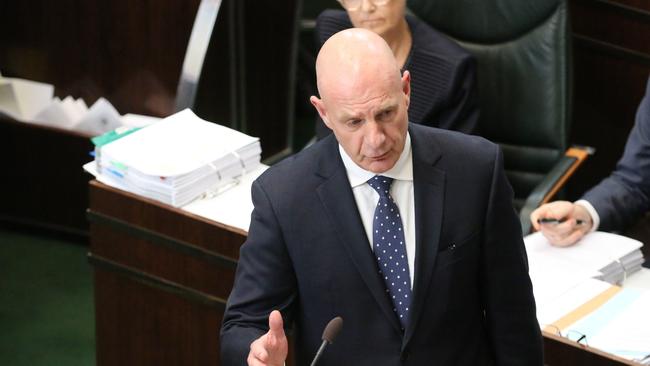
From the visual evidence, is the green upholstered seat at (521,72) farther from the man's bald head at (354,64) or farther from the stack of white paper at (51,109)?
the man's bald head at (354,64)

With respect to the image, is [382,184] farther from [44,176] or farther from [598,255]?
[44,176]

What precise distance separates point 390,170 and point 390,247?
14 cm

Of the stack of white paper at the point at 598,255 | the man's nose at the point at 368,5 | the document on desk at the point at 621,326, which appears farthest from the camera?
the man's nose at the point at 368,5

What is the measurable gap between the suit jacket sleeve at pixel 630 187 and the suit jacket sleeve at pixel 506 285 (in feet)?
3.28

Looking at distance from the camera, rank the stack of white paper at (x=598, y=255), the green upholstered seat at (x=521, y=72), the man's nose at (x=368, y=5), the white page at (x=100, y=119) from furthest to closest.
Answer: the white page at (x=100, y=119) < the green upholstered seat at (x=521, y=72) < the man's nose at (x=368, y=5) < the stack of white paper at (x=598, y=255)

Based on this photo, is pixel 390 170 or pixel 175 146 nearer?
pixel 390 170

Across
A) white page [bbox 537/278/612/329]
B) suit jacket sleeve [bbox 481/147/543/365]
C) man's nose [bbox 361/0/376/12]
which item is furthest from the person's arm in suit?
suit jacket sleeve [bbox 481/147/543/365]

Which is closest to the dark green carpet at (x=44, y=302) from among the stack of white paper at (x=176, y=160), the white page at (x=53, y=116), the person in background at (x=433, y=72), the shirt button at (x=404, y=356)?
the white page at (x=53, y=116)

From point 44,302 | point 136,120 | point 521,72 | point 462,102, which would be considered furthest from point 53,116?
point 521,72

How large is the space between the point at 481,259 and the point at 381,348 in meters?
A: 0.24

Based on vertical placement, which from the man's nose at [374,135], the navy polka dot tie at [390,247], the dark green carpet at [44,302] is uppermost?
the man's nose at [374,135]

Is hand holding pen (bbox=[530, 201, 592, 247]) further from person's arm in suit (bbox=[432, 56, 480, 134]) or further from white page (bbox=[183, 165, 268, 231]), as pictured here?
white page (bbox=[183, 165, 268, 231])

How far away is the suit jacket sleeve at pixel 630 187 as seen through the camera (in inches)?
122

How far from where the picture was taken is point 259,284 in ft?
6.99
